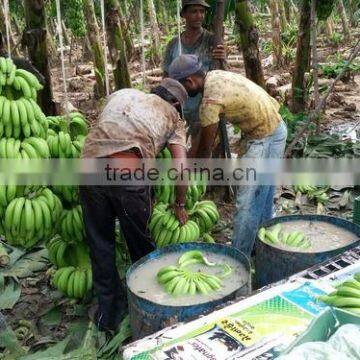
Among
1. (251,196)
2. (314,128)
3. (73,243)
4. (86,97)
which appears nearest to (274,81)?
(314,128)

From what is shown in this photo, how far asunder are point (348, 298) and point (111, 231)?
190cm

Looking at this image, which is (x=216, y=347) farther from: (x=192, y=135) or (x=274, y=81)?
(x=274, y=81)

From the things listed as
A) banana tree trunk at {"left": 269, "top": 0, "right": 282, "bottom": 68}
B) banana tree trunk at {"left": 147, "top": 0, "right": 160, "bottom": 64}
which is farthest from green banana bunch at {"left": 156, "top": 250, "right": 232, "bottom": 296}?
banana tree trunk at {"left": 147, "top": 0, "right": 160, "bottom": 64}

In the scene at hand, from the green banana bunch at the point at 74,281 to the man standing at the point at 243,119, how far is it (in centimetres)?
119

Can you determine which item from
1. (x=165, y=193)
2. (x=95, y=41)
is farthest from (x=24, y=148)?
(x=95, y=41)

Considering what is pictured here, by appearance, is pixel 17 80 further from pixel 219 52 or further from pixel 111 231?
pixel 219 52

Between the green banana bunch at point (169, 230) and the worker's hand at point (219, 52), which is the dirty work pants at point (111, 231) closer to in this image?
the green banana bunch at point (169, 230)

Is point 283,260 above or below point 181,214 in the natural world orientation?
below

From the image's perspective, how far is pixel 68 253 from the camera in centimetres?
374

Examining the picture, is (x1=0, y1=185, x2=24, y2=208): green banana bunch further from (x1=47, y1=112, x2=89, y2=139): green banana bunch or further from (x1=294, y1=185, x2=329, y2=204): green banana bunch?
(x1=294, y1=185, x2=329, y2=204): green banana bunch

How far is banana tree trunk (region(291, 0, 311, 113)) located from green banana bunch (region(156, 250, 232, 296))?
5.24 metres

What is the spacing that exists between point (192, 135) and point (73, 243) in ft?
5.91

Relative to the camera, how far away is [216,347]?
6.14ft

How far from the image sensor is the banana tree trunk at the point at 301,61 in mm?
7137
